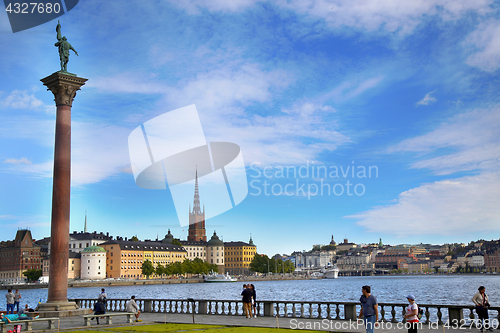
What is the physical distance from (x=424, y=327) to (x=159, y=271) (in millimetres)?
170152

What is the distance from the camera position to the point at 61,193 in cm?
3042

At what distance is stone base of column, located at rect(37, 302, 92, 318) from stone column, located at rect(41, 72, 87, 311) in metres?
0.06

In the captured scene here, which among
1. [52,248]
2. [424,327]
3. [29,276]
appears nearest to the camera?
[424,327]

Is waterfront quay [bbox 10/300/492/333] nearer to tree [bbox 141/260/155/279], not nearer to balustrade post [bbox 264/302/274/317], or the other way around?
balustrade post [bbox 264/302/274/317]

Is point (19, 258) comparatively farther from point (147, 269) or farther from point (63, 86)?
point (63, 86)

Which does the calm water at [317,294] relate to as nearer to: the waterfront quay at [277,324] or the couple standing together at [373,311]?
the waterfront quay at [277,324]

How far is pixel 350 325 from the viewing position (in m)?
22.2

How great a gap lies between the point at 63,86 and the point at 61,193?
6601 mm

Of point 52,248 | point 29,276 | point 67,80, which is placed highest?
point 67,80

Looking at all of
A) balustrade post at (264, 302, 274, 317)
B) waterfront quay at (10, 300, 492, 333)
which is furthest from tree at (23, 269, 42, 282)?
balustrade post at (264, 302, 274, 317)

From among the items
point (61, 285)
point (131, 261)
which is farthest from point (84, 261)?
point (61, 285)

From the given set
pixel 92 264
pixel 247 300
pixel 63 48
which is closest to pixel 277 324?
pixel 247 300

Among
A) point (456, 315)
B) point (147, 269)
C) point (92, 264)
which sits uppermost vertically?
point (456, 315)

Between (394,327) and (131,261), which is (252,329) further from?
(131,261)
